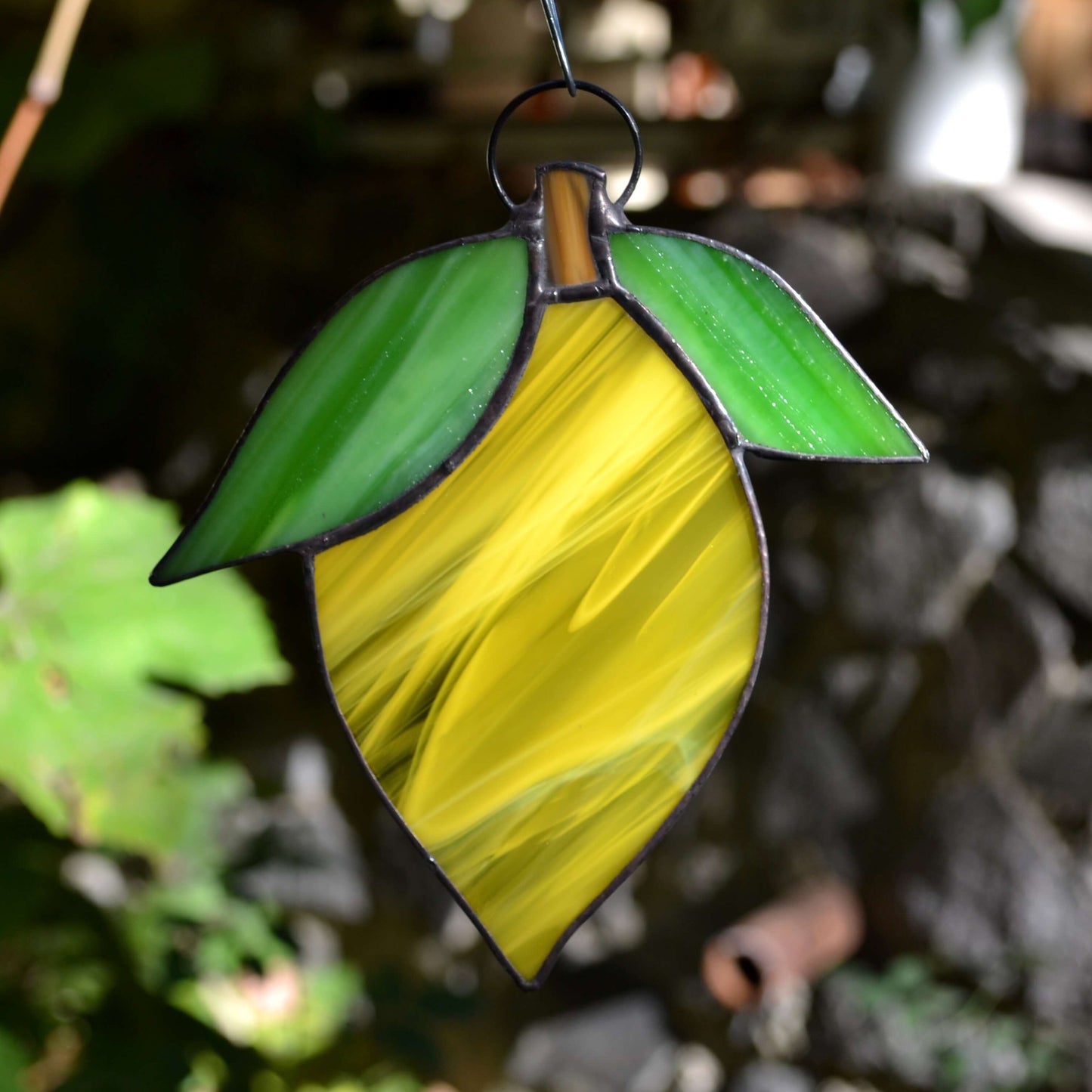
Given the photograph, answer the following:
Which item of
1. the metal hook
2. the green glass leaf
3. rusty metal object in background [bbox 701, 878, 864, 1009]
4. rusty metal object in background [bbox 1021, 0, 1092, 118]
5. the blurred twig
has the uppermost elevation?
the blurred twig

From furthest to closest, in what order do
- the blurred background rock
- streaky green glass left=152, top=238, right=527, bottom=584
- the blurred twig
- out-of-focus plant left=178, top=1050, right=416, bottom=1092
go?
the blurred background rock < out-of-focus plant left=178, top=1050, right=416, bottom=1092 < the blurred twig < streaky green glass left=152, top=238, right=527, bottom=584

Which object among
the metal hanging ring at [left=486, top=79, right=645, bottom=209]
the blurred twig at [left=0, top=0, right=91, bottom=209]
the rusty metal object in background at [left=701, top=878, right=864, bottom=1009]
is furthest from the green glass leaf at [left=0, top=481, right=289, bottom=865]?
the rusty metal object in background at [left=701, top=878, right=864, bottom=1009]

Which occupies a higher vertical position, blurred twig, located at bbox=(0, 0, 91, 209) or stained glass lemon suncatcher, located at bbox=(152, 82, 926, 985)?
blurred twig, located at bbox=(0, 0, 91, 209)

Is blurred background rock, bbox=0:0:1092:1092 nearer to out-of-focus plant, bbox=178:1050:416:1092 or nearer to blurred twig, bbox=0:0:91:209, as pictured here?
out-of-focus plant, bbox=178:1050:416:1092

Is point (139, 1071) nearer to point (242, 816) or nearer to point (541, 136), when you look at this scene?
point (242, 816)

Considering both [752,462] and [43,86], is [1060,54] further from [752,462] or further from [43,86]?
[43,86]
